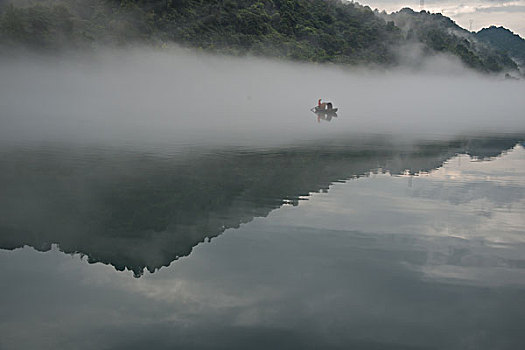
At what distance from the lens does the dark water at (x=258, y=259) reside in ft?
38.2

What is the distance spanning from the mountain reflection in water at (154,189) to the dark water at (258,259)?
123 millimetres

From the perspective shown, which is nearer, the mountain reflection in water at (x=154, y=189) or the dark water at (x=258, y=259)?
the dark water at (x=258, y=259)

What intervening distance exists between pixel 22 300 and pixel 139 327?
3474 mm

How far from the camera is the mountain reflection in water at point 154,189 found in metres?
18.0

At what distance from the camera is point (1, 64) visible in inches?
4542

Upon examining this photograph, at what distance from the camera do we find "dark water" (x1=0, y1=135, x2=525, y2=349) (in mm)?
11648

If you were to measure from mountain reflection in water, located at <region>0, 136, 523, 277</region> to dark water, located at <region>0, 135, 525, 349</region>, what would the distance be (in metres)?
0.12

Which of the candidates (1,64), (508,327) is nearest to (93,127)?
(508,327)

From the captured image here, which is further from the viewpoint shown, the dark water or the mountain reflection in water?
the mountain reflection in water

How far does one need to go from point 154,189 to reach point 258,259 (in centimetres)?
1119

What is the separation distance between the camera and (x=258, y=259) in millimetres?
16188

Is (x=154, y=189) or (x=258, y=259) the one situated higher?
(x=154, y=189)

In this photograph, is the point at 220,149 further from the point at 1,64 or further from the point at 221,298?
the point at 1,64

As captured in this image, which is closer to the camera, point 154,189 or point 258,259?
point 258,259
